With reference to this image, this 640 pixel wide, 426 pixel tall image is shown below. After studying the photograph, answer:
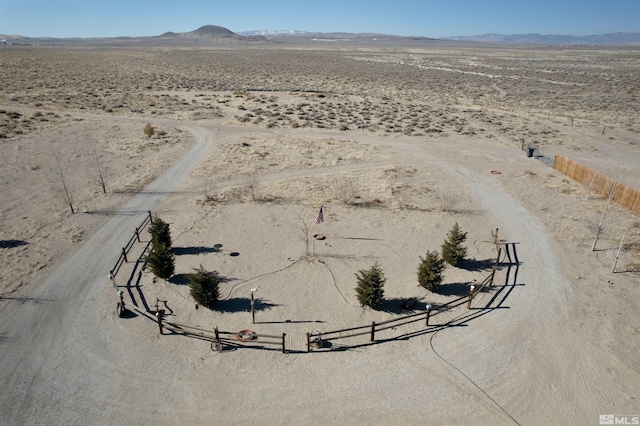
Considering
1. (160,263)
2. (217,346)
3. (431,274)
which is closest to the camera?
(217,346)

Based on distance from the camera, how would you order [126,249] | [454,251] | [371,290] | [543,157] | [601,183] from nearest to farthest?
[371,290] → [454,251] → [126,249] → [601,183] → [543,157]

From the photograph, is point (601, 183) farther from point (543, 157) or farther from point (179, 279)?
point (179, 279)

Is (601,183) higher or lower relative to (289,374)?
higher

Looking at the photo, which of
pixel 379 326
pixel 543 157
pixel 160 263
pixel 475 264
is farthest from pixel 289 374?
pixel 543 157

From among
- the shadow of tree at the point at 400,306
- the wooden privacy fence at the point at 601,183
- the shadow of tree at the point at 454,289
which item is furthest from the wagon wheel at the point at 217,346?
the wooden privacy fence at the point at 601,183

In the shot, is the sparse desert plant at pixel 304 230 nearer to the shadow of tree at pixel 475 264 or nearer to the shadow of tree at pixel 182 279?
the shadow of tree at pixel 182 279

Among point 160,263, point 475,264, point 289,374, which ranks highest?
point 160,263
